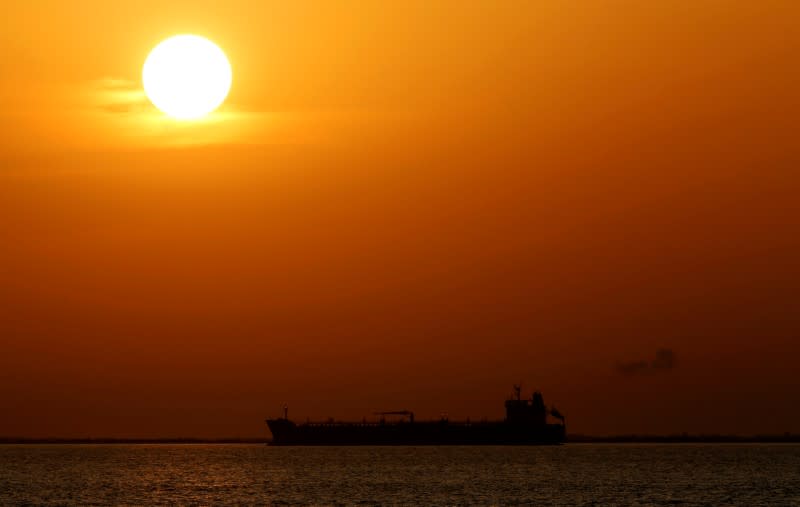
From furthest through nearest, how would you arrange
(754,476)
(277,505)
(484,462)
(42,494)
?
(484,462), (754,476), (42,494), (277,505)

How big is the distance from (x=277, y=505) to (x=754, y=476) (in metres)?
78.4

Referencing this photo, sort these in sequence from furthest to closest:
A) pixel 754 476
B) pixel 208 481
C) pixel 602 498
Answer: pixel 754 476, pixel 208 481, pixel 602 498

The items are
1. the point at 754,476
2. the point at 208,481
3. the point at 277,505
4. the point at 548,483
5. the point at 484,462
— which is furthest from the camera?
the point at 484,462

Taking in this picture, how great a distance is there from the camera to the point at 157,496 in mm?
109938

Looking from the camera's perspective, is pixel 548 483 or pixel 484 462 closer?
pixel 548 483

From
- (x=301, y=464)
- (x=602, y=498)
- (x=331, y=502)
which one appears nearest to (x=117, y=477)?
(x=301, y=464)

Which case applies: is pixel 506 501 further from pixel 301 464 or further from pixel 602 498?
pixel 301 464

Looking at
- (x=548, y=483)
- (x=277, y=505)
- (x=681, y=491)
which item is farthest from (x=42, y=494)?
(x=681, y=491)

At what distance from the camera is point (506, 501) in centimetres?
9812

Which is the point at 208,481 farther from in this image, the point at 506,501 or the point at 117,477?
the point at 506,501

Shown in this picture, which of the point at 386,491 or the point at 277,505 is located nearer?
the point at 277,505

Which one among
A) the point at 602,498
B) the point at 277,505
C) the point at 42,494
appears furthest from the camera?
the point at 42,494

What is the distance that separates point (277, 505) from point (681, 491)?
4241cm

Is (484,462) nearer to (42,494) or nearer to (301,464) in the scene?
(301,464)
